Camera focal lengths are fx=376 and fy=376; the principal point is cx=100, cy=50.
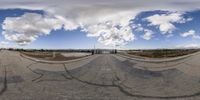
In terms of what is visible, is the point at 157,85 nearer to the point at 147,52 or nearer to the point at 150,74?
the point at 150,74

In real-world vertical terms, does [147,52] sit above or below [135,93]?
above

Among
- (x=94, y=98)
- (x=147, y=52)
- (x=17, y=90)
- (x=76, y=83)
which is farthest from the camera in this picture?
(x=147, y=52)

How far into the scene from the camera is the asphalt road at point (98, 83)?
7396mm

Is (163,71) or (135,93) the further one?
(163,71)

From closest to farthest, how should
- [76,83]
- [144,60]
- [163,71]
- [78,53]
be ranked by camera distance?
[76,83], [163,71], [144,60], [78,53]

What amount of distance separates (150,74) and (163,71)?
0.32 m

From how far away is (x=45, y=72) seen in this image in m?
9.25

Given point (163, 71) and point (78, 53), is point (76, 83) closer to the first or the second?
point (163, 71)

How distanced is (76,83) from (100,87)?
0.65 meters

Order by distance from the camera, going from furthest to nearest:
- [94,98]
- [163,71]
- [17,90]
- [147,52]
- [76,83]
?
[147,52], [163,71], [76,83], [17,90], [94,98]

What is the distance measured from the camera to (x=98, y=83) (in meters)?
8.64

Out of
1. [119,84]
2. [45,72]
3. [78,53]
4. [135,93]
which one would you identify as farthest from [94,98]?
[78,53]

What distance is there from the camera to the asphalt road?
740 centimetres

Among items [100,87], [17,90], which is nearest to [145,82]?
[100,87]
